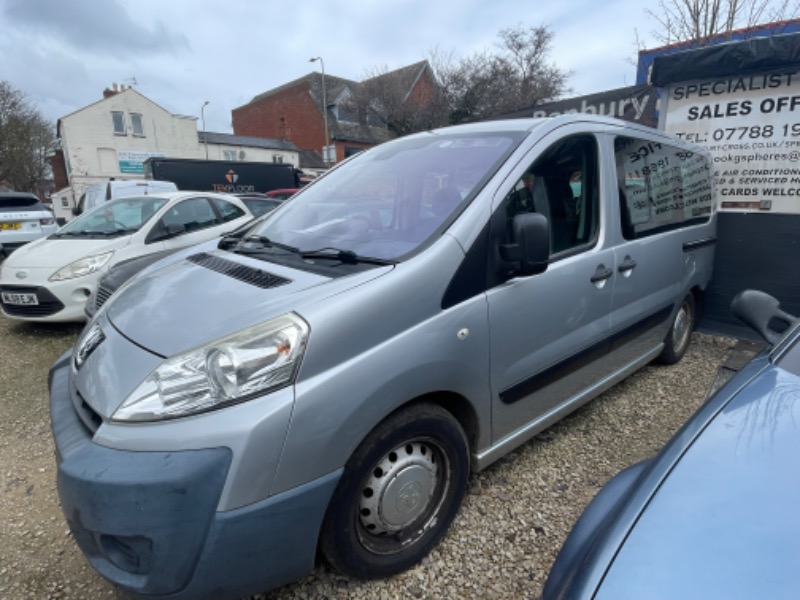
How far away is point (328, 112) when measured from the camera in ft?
118

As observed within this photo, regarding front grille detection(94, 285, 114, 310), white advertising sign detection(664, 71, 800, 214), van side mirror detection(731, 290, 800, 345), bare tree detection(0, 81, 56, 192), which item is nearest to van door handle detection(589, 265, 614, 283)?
van side mirror detection(731, 290, 800, 345)

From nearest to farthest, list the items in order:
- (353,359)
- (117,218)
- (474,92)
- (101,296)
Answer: (353,359) < (101,296) < (117,218) < (474,92)

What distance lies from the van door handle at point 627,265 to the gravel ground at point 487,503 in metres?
1.04

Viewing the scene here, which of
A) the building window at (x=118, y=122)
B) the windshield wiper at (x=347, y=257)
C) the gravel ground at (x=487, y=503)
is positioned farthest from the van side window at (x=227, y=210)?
the building window at (x=118, y=122)

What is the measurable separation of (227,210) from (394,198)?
467 centimetres

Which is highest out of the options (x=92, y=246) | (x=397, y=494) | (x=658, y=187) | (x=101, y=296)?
(x=658, y=187)

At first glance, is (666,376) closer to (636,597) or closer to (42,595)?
(636,597)

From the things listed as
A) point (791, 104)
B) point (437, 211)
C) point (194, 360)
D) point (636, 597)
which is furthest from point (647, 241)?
point (194, 360)

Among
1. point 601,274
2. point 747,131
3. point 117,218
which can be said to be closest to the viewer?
point 601,274

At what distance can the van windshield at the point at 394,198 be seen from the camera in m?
2.01

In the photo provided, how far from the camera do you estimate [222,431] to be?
136cm

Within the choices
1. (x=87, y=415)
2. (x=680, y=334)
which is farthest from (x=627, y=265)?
(x=87, y=415)

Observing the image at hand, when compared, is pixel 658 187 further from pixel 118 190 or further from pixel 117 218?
pixel 118 190

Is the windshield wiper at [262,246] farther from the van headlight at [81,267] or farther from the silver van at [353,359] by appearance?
the van headlight at [81,267]
